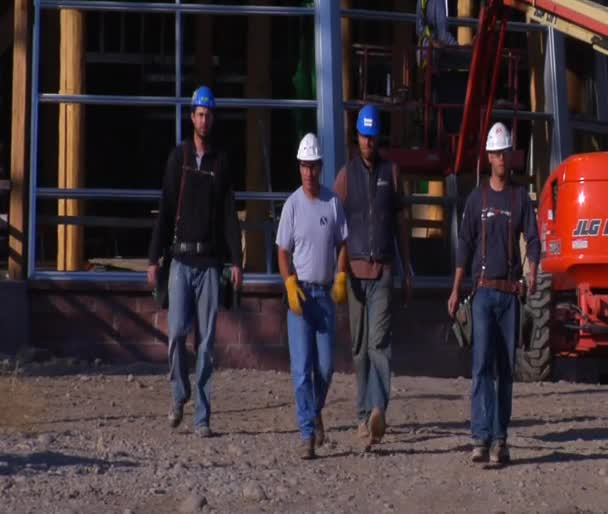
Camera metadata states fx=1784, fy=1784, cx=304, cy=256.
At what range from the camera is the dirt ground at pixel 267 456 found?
946 centimetres

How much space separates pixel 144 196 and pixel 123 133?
503cm

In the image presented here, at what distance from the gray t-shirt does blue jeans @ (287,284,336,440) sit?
0.12 meters

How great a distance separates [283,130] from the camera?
19922 millimetres

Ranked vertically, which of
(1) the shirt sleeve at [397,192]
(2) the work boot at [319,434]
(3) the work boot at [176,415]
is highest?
(1) the shirt sleeve at [397,192]

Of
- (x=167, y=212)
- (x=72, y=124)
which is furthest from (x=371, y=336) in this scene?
(x=72, y=124)

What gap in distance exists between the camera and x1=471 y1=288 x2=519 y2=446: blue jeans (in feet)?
35.1

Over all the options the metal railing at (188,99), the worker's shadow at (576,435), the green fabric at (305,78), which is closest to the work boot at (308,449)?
the worker's shadow at (576,435)

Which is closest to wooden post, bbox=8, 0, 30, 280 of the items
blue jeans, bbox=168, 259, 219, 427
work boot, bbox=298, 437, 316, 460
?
blue jeans, bbox=168, 259, 219, 427

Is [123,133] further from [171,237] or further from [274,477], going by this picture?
[274,477]

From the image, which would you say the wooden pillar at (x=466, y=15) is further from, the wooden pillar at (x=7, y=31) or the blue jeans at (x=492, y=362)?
the blue jeans at (x=492, y=362)

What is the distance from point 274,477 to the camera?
33.1 ft

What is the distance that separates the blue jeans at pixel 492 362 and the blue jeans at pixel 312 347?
0.90 m

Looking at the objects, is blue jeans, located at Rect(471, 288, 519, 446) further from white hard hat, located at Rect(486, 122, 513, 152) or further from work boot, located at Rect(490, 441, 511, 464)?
white hard hat, located at Rect(486, 122, 513, 152)

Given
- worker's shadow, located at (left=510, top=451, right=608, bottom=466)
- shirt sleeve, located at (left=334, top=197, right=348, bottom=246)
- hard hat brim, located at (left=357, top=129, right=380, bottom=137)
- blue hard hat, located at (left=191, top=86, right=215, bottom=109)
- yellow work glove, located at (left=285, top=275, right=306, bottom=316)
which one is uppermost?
blue hard hat, located at (left=191, top=86, right=215, bottom=109)
